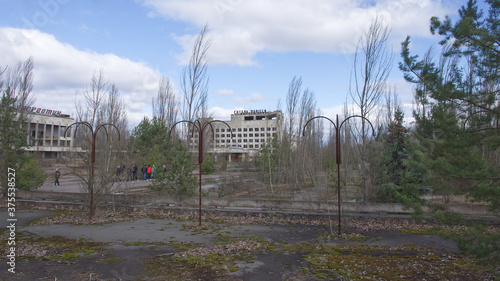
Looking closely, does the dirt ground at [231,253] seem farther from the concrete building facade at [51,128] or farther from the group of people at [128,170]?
the concrete building facade at [51,128]

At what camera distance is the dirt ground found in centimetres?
666

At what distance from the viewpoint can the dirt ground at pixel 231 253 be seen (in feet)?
21.9

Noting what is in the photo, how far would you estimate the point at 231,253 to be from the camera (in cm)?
829

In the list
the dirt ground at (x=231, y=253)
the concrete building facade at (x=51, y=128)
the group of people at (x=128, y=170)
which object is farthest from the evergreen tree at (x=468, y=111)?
the concrete building facade at (x=51, y=128)

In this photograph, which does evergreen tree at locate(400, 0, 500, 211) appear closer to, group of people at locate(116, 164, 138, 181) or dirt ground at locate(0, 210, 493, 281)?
dirt ground at locate(0, 210, 493, 281)

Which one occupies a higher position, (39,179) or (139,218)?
(39,179)

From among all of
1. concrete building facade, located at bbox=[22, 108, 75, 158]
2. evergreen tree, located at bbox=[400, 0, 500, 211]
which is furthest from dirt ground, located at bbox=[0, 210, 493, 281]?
concrete building facade, located at bbox=[22, 108, 75, 158]

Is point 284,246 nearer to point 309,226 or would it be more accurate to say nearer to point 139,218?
point 309,226

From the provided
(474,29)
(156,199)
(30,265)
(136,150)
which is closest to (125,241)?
(30,265)

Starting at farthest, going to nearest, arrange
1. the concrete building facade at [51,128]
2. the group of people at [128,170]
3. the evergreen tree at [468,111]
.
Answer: the concrete building facade at [51,128], the group of people at [128,170], the evergreen tree at [468,111]

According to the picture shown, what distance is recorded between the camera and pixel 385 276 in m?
6.55

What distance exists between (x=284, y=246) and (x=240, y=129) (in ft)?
442

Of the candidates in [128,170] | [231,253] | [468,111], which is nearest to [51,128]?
[128,170]

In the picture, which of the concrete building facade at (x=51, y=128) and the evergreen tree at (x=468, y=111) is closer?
the evergreen tree at (x=468, y=111)
